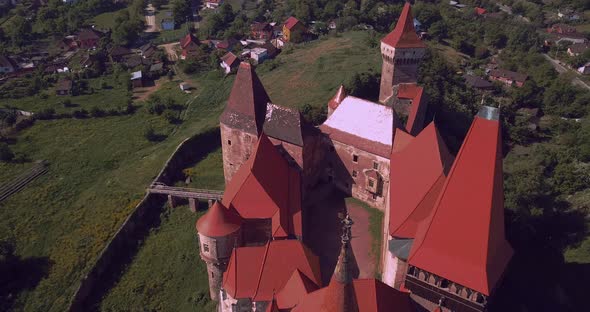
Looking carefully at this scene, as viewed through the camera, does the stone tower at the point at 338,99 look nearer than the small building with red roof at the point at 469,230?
No

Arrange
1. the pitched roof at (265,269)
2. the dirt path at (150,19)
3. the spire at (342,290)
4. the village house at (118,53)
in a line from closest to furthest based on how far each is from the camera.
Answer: the spire at (342,290) < the pitched roof at (265,269) < the village house at (118,53) < the dirt path at (150,19)

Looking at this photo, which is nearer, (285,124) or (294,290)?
(294,290)

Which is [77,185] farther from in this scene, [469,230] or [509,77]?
[509,77]

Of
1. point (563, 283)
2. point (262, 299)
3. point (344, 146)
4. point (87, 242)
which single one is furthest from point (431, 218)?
point (87, 242)

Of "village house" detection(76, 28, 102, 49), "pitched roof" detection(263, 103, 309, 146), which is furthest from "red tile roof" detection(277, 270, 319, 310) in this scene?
"village house" detection(76, 28, 102, 49)

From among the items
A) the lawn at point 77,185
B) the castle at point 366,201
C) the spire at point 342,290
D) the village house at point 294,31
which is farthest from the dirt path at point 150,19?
the spire at point 342,290

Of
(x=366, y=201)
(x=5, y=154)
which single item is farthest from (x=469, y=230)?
(x=5, y=154)

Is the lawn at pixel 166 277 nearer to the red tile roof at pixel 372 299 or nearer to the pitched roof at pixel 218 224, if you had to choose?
the pitched roof at pixel 218 224
